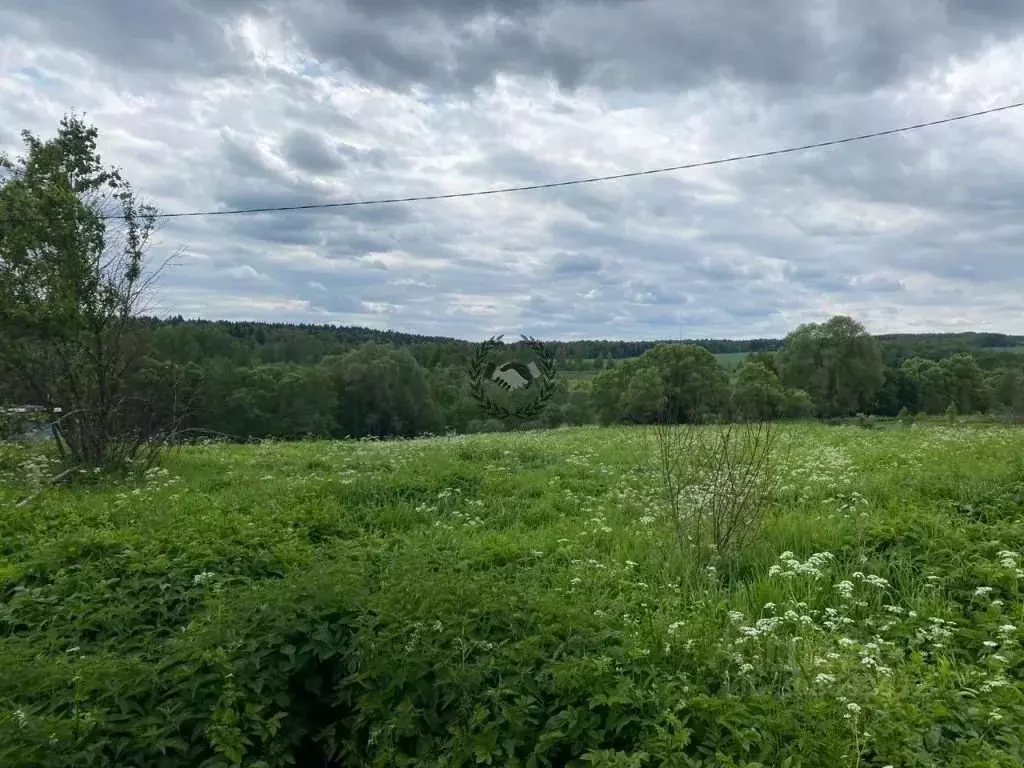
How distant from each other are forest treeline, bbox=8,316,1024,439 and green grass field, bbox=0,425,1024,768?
1398 cm

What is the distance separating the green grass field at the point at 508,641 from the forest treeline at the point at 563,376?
14.0m

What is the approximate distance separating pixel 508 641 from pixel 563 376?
22669 millimetres

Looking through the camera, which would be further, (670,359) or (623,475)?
(670,359)

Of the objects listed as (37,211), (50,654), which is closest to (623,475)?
(50,654)

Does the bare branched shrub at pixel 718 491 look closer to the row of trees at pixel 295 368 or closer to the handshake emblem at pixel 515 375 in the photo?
the row of trees at pixel 295 368

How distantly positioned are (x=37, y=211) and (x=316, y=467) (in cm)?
683

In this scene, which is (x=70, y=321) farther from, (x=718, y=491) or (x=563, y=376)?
(x=563, y=376)

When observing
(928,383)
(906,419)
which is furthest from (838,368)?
(928,383)

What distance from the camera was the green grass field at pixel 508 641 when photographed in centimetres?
312

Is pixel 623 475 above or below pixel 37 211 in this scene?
below

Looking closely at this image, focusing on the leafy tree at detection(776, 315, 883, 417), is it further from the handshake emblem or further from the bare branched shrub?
the bare branched shrub

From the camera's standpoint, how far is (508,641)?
378cm

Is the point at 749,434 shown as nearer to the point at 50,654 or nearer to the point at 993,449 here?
the point at 50,654

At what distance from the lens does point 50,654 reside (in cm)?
398
